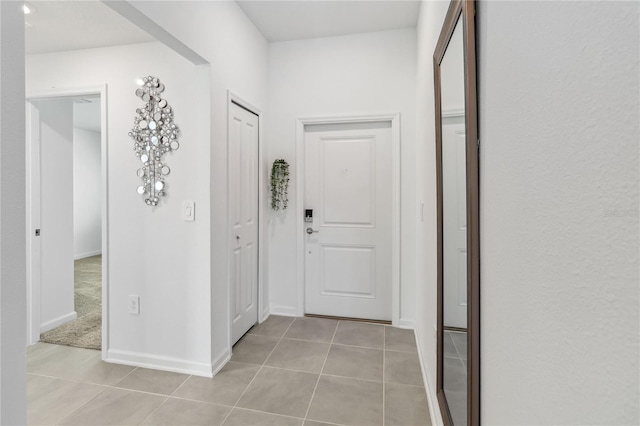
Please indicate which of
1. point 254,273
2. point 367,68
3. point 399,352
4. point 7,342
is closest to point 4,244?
point 7,342

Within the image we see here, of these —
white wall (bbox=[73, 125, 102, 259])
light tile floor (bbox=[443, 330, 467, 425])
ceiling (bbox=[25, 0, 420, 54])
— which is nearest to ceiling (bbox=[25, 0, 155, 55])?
ceiling (bbox=[25, 0, 420, 54])

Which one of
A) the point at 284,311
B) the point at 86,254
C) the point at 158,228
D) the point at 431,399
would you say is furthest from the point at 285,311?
the point at 86,254

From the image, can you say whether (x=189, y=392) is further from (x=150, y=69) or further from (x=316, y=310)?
(x=150, y=69)

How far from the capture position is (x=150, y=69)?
2422 mm

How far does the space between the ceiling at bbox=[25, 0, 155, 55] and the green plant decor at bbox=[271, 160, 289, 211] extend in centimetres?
145

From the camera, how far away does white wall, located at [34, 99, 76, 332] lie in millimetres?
3010

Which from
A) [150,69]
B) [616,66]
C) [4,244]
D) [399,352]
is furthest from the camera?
[399,352]

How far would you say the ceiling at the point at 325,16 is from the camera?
266 centimetres

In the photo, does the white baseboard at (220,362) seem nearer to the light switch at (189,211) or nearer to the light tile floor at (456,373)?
the light switch at (189,211)

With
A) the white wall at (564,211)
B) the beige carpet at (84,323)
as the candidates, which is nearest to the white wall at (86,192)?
the beige carpet at (84,323)

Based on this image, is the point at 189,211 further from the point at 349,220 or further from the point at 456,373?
the point at 456,373

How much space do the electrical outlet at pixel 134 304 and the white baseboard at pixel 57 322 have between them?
1.24m

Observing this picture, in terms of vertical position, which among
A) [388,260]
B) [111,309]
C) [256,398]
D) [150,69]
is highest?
[150,69]

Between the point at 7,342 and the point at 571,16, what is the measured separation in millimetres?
1598
